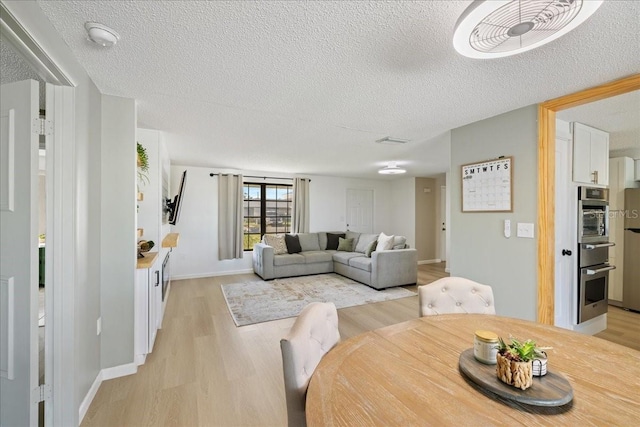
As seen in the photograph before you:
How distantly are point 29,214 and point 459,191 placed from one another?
3428 mm

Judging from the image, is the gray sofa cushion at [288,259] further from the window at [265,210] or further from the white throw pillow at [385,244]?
the white throw pillow at [385,244]

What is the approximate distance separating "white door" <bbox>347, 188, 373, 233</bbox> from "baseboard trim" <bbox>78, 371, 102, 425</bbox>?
5.77 metres

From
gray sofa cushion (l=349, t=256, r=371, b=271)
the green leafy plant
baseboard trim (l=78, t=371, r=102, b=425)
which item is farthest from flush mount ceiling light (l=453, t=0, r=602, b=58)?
gray sofa cushion (l=349, t=256, r=371, b=271)

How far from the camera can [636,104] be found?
234 cm

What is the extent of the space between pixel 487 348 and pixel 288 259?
14.9 feet

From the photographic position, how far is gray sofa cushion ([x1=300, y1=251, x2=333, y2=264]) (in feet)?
18.2

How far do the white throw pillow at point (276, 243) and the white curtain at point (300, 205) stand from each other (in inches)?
26.1

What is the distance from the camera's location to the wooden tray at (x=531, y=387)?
31.2 inches

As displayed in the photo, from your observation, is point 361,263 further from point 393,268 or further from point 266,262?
point 266,262

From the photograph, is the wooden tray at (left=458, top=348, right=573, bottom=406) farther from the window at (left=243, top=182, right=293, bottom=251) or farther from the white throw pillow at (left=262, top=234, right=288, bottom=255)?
the window at (left=243, top=182, right=293, bottom=251)

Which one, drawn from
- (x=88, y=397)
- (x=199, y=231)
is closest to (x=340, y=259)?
(x=199, y=231)

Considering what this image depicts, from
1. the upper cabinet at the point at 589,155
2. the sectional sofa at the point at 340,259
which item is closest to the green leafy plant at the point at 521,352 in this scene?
the upper cabinet at the point at 589,155

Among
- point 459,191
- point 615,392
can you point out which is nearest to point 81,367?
point 615,392

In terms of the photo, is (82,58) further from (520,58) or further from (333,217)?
(333,217)
